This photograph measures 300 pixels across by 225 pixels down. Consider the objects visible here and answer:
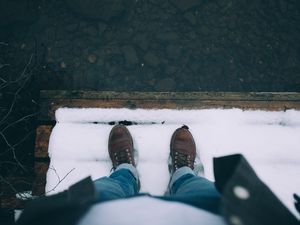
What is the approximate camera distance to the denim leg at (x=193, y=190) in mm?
1290

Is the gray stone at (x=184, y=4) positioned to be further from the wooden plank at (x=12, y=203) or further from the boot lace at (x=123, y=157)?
the wooden plank at (x=12, y=203)

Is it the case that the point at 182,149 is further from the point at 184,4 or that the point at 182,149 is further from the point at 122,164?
the point at 184,4

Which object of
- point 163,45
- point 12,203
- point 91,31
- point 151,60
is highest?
point 91,31

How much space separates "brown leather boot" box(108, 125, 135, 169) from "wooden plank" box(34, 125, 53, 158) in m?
0.39

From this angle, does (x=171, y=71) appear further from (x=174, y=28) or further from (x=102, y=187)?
(x=102, y=187)

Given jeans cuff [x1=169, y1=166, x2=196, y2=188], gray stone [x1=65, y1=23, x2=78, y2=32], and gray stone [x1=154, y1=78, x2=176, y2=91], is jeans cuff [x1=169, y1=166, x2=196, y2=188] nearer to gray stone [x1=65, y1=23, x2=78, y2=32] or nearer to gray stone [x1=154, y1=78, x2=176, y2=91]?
gray stone [x1=154, y1=78, x2=176, y2=91]

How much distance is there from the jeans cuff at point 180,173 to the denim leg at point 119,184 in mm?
203

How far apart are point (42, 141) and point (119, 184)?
2.21ft

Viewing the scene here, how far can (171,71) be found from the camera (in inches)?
101

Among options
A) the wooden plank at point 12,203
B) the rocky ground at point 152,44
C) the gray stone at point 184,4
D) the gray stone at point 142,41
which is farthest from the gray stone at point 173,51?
the wooden plank at point 12,203

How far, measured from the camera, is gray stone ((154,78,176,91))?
253 cm

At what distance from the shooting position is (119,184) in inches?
66.6

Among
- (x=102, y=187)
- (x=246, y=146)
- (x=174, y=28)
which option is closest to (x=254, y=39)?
(x=174, y=28)

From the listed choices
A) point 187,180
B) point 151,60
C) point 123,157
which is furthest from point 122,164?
point 151,60
